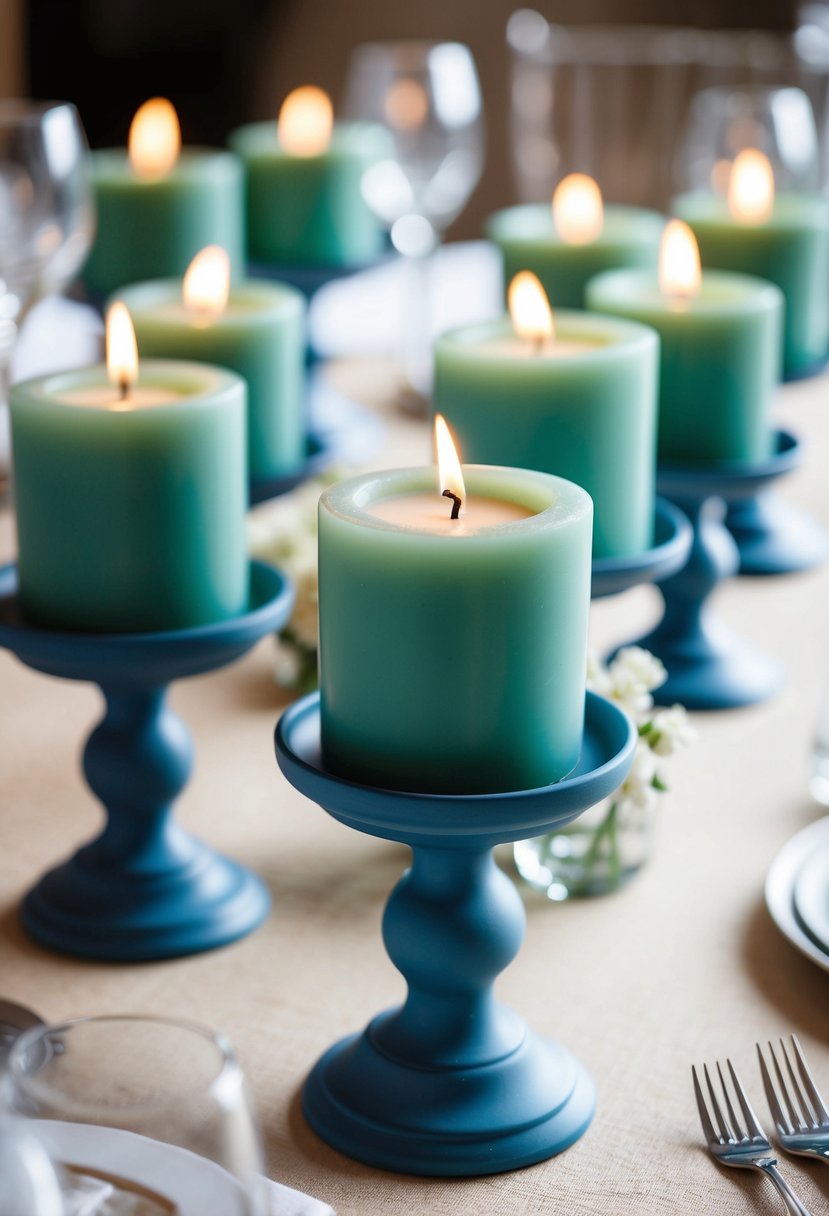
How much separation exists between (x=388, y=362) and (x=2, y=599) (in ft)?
3.19

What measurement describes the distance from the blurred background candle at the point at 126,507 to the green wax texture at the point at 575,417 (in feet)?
0.43

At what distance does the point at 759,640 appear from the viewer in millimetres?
1080

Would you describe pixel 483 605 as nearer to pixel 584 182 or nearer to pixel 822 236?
pixel 584 182

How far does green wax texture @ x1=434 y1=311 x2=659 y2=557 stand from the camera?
767 millimetres

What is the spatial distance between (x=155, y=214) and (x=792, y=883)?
743 mm

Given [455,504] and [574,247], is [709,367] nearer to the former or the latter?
[574,247]

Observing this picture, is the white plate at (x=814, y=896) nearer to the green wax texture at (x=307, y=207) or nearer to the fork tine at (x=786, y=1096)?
the fork tine at (x=786, y=1096)

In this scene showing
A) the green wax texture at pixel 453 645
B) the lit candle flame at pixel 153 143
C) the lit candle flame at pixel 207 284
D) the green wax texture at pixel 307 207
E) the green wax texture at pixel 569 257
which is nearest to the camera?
the green wax texture at pixel 453 645

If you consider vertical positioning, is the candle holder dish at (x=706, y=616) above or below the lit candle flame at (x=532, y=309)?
below

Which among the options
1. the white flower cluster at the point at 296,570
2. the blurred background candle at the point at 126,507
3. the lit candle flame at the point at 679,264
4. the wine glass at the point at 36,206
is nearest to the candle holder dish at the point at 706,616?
the lit candle flame at the point at 679,264

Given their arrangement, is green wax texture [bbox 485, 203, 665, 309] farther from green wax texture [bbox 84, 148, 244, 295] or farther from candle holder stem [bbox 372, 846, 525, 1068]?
candle holder stem [bbox 372, 846, 525, 1068]

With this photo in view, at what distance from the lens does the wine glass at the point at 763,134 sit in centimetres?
143

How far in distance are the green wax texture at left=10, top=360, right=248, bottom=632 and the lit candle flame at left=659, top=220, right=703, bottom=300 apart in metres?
0.38

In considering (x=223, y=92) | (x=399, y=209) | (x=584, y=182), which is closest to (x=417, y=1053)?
(x=584, y=182)
